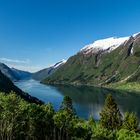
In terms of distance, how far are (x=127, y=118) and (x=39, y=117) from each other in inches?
2110

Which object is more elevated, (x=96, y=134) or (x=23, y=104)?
(x=23, y=104)

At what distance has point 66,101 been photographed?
158 metres

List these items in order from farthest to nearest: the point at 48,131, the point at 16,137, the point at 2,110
Answer: 1. the point at 48,131
2. the point at 16,137
3. the point at 2,110

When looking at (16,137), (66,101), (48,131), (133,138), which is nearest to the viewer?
(16,137)

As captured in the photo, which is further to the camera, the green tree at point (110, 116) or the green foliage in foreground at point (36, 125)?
the green tree at point (110, 116)

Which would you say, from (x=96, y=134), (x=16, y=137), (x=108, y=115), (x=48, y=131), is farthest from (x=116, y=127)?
(x=16, y=137)

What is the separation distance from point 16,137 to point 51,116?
9.96 m

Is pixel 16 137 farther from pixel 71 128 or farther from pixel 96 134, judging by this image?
pixel 96 134

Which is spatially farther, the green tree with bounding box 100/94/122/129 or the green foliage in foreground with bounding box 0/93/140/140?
the green tree with bounding box 100/94/122/129

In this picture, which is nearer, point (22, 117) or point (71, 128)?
point (22, 117)

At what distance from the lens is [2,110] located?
7794 cm

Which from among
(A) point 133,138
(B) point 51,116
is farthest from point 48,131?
(A) point 133,138

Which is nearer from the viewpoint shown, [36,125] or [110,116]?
[36,125]

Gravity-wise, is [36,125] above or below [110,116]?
above
